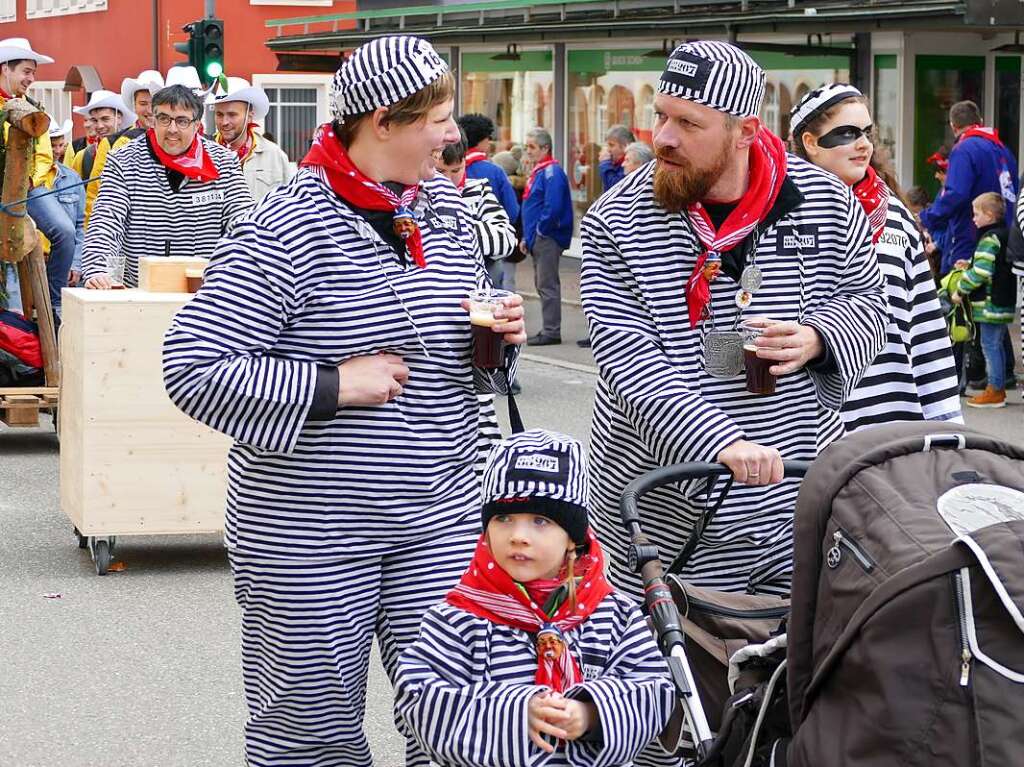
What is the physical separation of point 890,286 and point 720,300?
4.25ft

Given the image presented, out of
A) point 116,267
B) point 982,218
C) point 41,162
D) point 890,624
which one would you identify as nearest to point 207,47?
point 41,162

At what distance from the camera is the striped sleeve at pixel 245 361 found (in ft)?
12.6

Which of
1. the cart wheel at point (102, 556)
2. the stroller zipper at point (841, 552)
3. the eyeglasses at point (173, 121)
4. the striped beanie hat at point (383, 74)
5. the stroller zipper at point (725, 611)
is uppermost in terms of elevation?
the eyeglasses at point (173, 121)

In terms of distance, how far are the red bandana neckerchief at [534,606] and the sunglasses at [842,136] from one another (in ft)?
8.30

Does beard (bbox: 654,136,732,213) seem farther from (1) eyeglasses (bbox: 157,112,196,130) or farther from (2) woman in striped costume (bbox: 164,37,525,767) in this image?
(1) eyeglasses (bbox: 157,112,196,130)

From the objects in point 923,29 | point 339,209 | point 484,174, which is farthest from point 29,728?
point 923,29

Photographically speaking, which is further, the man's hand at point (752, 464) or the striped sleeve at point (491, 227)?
the striped sleeve at point (491, 227)

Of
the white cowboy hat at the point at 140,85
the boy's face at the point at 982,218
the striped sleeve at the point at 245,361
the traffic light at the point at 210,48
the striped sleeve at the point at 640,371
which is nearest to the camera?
the striped sleeve at the point at 245,361

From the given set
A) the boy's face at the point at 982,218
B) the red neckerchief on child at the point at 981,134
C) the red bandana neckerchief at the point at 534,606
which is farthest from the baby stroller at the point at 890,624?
the red neckerchief on child at the point at 981,134

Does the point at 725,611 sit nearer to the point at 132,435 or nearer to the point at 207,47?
the point at 132,435

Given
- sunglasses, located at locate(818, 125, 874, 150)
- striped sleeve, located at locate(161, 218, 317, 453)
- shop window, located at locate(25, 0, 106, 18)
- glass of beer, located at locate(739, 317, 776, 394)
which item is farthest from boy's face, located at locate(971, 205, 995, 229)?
shop window, located at locate(25, 0, 106, 18)

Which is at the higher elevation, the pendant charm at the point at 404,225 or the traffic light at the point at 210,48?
the traffic light at the point at 210,48

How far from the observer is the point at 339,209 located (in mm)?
3943

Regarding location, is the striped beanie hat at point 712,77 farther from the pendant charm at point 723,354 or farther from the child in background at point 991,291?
the child in background at point 991,291
